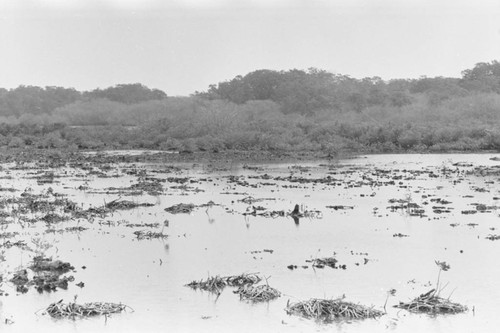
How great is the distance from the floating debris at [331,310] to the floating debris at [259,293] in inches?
27.7

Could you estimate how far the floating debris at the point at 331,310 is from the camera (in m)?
11.1

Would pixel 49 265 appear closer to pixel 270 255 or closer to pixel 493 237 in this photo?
pixel 270 255

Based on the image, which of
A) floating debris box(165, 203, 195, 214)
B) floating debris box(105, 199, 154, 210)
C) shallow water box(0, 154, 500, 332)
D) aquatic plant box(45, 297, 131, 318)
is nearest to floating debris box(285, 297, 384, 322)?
shallow water box(0, 154, 500, 332)

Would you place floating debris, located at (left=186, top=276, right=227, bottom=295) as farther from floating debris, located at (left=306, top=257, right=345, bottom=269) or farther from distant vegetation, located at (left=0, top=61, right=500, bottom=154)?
distant vegetation, located at (left=0, top=61, right=500, bottom=154)

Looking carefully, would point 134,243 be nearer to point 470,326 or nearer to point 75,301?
point 75,301

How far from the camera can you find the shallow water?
11062 millimetres

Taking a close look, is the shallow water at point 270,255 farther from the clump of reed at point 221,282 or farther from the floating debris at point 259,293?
the clump of reed at point 221,282

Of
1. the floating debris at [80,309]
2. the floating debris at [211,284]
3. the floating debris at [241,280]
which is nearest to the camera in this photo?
the floating debris at [80,309]

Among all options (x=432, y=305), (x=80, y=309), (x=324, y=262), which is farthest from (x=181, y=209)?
(x=432, y=305)

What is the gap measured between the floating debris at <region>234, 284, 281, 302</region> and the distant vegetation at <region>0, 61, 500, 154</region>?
3822 cm

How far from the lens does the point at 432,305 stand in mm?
11477

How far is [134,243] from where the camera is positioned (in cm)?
1675

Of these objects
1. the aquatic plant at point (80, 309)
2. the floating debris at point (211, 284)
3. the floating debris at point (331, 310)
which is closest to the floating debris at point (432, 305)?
the floating debris at point (331, 310)

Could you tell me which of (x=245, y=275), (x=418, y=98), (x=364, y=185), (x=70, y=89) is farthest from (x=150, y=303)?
(x=70, y=89)
